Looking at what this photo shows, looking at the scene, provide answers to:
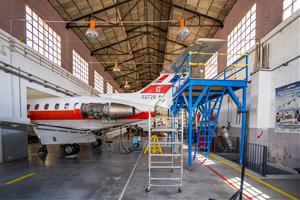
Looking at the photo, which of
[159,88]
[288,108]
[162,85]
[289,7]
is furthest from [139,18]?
[288,108]

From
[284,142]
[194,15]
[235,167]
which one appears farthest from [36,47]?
[284,142]

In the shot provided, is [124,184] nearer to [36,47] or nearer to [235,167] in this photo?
[235,167]

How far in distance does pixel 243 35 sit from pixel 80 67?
49.1 feet

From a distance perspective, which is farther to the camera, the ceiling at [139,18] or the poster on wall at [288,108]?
the ceiling at [139,18]

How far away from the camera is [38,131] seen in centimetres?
952

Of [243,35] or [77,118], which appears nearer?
[77,118]

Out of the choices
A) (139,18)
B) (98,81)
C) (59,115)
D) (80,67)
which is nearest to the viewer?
(59,115)

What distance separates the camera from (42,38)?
1204 cm

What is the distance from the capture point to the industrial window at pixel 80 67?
17042 millimetres

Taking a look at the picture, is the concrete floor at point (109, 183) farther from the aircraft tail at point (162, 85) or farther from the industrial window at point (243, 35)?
the industrial window at point (243, 35)

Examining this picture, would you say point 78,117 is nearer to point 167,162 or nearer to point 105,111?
point 105,111

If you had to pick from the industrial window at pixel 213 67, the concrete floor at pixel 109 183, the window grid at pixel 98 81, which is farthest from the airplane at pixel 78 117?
the window grid at pixel 98 81

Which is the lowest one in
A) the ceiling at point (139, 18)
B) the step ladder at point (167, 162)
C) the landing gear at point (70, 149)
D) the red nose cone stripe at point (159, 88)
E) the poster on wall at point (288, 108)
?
the landing gear at point (70, 149)

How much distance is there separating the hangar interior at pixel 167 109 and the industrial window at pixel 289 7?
4 centimetres
